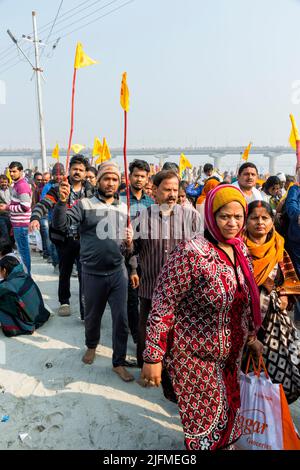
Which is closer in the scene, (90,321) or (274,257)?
(274,257)

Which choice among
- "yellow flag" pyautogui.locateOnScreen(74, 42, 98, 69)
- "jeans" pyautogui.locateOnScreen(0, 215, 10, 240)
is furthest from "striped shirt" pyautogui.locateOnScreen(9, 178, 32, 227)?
"yellow flag" pyautogui.locateOnScreen(74, 42, 98, 69)

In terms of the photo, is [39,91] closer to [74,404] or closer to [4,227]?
[4,227]

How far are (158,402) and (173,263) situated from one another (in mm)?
1577

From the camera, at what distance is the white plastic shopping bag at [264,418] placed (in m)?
1.77

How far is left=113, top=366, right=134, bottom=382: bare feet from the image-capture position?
9.38 feet

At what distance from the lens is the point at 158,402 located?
2.62m

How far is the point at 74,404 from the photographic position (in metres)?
2.56

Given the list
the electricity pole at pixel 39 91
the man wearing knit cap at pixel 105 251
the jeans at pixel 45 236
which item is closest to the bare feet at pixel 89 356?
the man wearing knit cap at pixel 105 251

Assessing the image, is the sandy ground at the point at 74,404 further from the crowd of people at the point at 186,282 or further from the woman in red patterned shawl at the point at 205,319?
the woman in red patterned shawl at the point at 205,319

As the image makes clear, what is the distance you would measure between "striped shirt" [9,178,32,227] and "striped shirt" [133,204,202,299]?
2.97m

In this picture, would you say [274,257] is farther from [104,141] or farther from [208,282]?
[104,141]

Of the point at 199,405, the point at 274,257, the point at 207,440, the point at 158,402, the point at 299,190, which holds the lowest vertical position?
the point at 158,402

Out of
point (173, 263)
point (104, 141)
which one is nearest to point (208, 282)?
point (173, 263)

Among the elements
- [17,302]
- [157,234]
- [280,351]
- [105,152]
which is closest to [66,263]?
[17,302]
